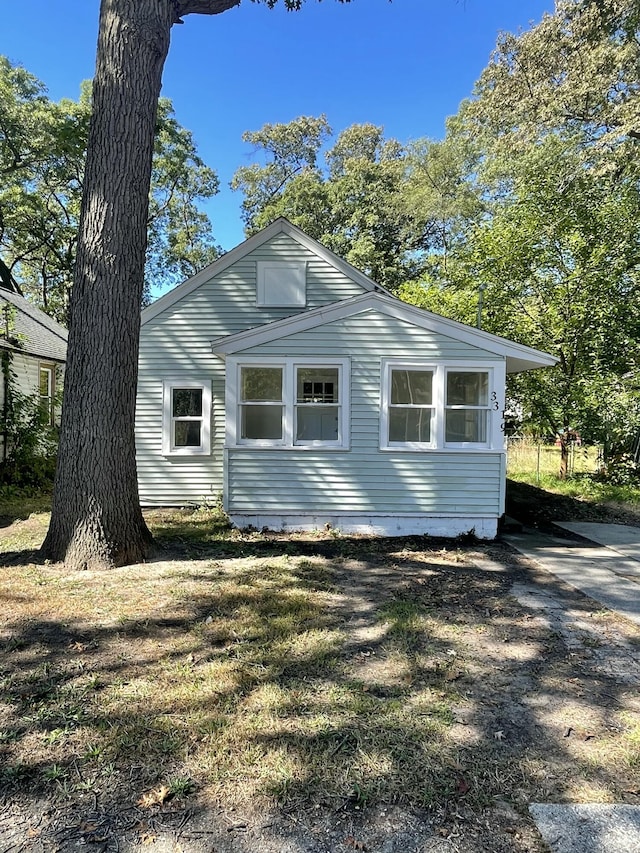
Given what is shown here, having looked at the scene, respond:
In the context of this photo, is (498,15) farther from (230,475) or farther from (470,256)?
(230,475)

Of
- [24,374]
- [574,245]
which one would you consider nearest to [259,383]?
[574,245]

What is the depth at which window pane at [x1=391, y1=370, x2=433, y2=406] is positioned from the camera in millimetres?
7543

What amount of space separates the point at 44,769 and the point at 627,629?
14.4 ft

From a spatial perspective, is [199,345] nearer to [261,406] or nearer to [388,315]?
[261,406]

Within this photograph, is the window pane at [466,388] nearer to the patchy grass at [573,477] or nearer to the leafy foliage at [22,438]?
the patchy grass at [573,477]

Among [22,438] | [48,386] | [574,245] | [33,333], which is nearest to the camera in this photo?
[574,245]

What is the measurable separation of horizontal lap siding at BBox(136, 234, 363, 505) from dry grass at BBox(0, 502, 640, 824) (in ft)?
14.7

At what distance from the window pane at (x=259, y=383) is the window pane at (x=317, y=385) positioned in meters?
0.35

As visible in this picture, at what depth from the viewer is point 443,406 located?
7254 mm

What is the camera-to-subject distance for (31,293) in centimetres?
2661

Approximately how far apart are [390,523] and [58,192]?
22.9 m

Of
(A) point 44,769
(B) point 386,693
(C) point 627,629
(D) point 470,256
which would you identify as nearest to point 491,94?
(D) point 470,256

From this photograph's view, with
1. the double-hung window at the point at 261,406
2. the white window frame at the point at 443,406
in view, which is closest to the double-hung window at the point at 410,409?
the white window frame at the point at 443,406

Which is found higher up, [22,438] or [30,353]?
[30,353]
